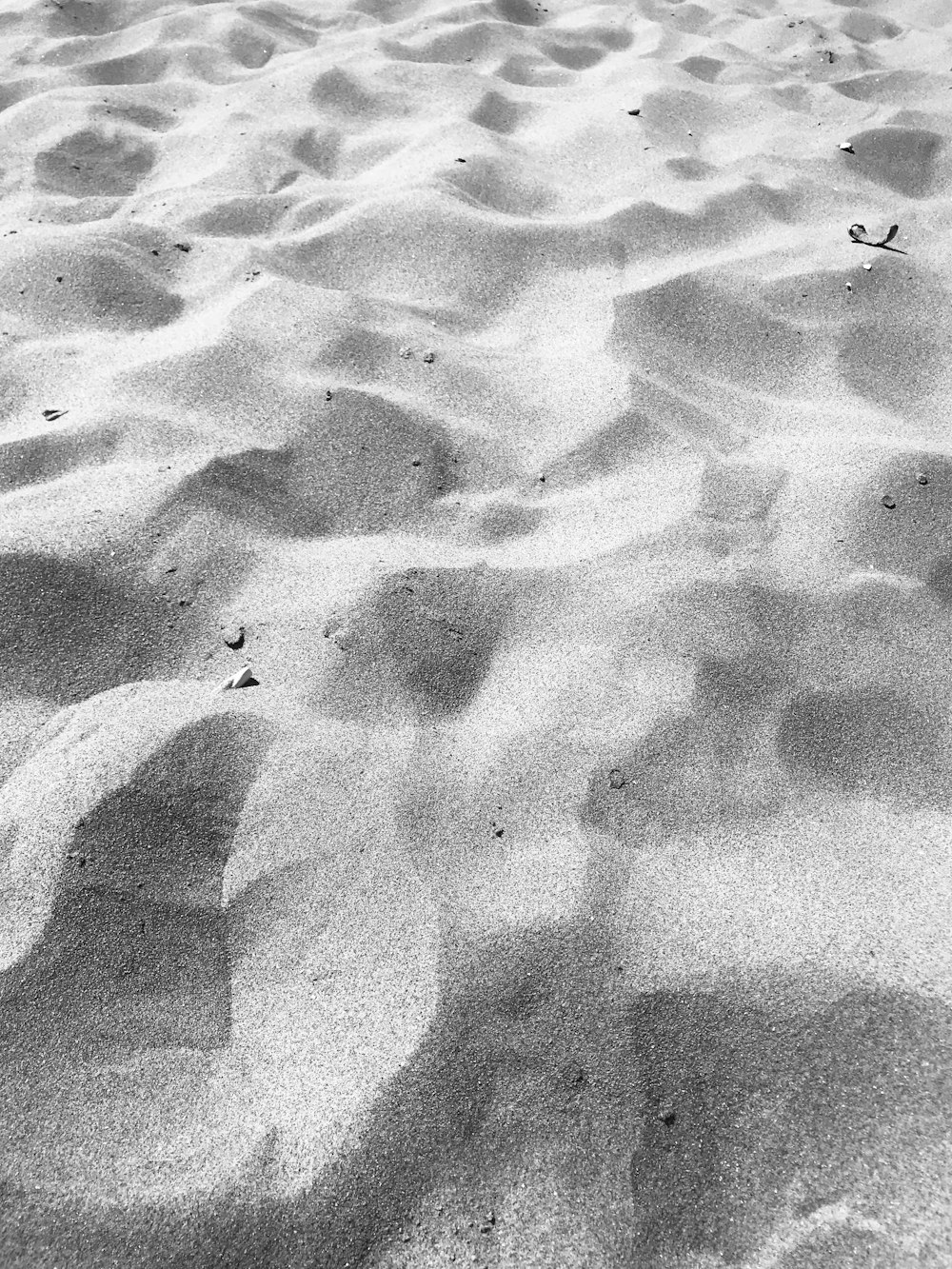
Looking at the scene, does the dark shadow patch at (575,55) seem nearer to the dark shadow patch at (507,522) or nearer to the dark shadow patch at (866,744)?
the dark shadow patch at (507,522)

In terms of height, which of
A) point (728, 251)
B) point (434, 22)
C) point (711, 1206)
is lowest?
point (711, 1206)

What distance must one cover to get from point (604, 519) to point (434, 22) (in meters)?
2.35

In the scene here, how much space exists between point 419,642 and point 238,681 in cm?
24

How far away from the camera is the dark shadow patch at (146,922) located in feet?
3.06

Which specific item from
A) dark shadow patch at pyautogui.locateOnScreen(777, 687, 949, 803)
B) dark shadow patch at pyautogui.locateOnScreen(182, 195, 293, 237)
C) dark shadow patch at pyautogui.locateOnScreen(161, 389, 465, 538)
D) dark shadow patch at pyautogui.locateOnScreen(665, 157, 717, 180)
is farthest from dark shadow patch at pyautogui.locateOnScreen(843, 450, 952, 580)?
dark shadow patch at pyautogui.locateOnScreen(182, 195, 293, 237)

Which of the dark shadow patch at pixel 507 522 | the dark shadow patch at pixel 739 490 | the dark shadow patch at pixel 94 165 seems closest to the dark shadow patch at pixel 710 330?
the dark shadow patch at pixel 739 490

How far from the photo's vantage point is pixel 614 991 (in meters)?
0.96

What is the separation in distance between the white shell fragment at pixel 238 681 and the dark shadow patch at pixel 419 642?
0.10m

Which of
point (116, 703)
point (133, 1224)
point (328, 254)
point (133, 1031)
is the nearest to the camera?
point (133, 1224)

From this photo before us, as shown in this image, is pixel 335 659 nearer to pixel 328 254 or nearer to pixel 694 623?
pixel 694 623

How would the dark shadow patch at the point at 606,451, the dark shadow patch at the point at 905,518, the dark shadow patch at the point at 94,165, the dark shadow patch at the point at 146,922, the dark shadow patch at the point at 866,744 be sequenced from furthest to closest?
the dark shadow patch at the point at 94,165 → the dark shadow patch at the point at 606,451 → the dark shadow patch at the point at 905,518 → the dark shadow patch at the point at 866,744 → the dark shadow patch at the point at 146,922

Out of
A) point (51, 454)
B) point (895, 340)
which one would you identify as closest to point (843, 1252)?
point (51, 454)

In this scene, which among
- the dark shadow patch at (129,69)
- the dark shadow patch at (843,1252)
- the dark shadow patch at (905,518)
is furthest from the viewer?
the dark shadow patch at (129,69)

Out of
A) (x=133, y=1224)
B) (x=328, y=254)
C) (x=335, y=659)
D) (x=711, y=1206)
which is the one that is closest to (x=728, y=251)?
(x=328, y=254)
